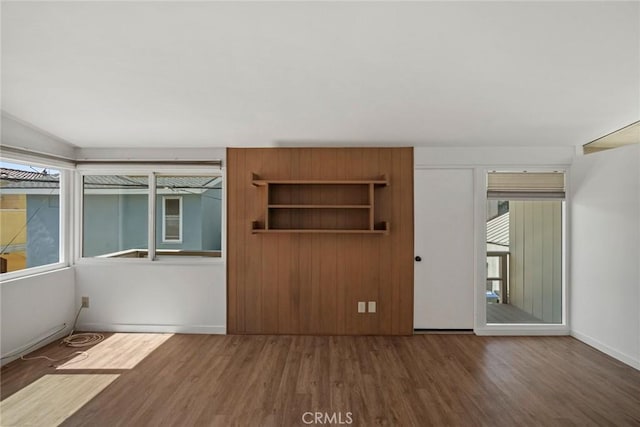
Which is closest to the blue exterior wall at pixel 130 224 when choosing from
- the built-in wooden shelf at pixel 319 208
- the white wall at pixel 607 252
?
the built-in wooden shelf at pixel 319 208

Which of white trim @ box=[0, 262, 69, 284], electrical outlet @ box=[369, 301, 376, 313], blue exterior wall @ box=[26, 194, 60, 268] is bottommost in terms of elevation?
electrical outlet @ box=[369, 301, 376, 313]

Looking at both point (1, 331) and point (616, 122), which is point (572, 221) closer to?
point (616, 122)

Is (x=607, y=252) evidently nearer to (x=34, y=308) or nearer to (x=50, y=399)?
(x=50, y=399)

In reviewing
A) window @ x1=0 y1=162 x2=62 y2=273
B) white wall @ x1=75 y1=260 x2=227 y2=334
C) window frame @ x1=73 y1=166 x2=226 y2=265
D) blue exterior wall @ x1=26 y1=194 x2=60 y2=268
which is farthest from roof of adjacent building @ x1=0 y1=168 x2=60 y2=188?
white wall @ x1=75 y1=260 x2=227 y2=334

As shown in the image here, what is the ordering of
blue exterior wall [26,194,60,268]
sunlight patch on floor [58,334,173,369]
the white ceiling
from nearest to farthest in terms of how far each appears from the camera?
the white ceiling, sunlight patch on floor [58,334,173,369], blue exterior wall [26,194,60,268]

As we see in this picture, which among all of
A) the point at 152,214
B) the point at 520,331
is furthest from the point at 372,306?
the point at 152,214

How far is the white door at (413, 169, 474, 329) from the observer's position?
12.2 ft

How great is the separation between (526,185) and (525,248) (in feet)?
2.42

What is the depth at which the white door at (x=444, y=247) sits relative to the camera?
3.73m

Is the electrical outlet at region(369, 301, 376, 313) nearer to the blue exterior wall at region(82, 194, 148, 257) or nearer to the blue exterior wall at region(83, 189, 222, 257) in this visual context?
the blue exterior wall at region(83, 189, 222, 257)

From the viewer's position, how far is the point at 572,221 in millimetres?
3666

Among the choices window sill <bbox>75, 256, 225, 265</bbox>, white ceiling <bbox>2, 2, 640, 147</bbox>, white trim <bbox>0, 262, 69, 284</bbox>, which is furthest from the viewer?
window sill <bbox>75, 256, 225, 265</bbox>

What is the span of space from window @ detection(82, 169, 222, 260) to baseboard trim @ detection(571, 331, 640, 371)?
13.7ft

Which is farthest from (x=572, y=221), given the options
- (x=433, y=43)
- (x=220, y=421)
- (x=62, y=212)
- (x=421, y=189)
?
(x=62, y=212)
